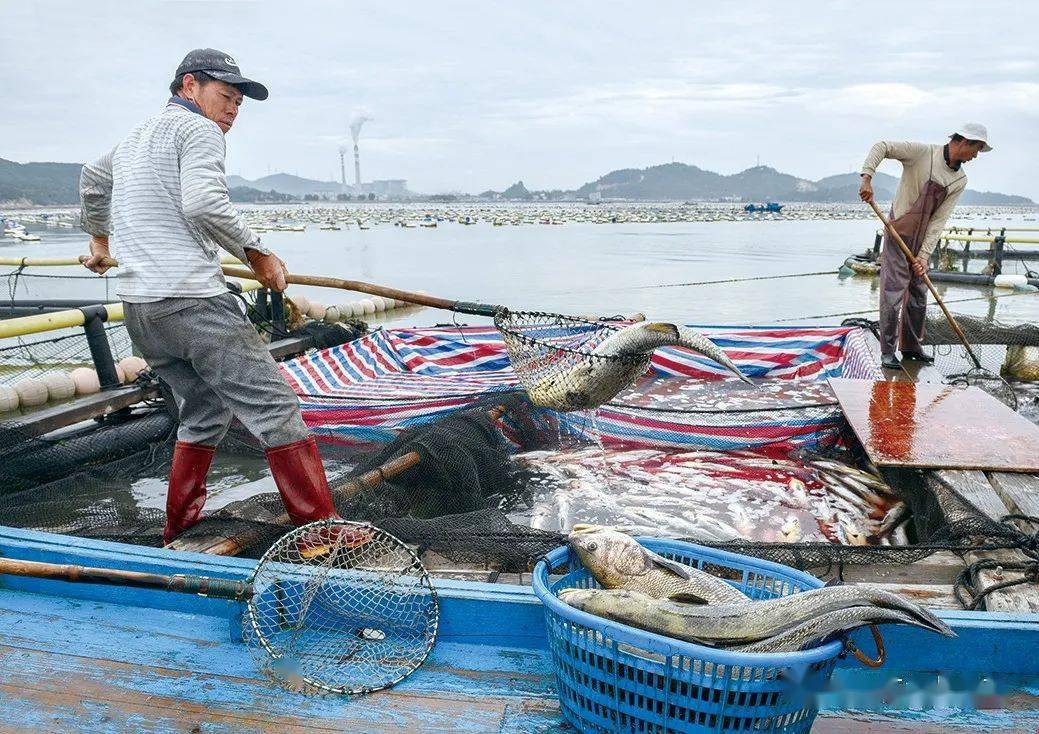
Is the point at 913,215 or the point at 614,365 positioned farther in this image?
the point at 913,215

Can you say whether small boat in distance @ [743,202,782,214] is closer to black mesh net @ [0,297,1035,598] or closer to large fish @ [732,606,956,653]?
black mesh net @ [0,297,1035,598]

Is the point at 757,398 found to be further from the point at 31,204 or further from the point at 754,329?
the point at 31,204

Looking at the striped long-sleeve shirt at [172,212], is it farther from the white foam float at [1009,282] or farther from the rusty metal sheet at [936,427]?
the white foam float at [1009,282]

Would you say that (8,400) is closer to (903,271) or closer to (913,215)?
(903,271)

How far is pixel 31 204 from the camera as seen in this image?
138 meters

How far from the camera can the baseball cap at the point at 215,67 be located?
3648 millimetres

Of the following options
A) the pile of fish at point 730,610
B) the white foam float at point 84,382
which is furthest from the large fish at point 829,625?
the white foam float at point 84,382

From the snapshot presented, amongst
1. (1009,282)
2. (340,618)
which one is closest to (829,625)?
(340,618)

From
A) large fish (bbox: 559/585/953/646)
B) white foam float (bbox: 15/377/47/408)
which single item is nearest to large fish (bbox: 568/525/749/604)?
large fish (bbox: 559/585/953/646)

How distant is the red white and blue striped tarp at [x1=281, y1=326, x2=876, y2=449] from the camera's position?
21.4 ft

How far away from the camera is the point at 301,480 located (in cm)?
380

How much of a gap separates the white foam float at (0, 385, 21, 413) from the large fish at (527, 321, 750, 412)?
7.40m

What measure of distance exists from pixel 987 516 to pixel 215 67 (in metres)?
4.56

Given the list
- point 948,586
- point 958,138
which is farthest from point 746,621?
point 958,138
